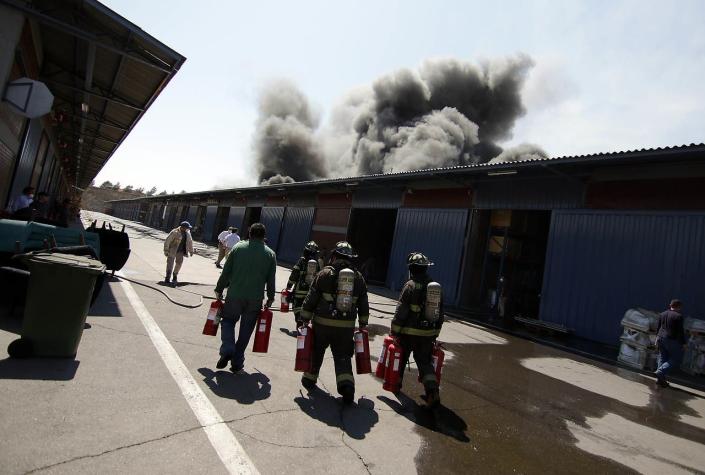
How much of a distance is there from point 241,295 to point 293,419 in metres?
1.60

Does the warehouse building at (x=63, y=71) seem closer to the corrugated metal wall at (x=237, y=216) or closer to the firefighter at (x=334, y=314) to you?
the firefighter at (x=334, y=314)

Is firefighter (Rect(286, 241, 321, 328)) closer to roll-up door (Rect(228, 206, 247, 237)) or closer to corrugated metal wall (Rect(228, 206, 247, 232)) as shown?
roll-up door (Rect(228, 206, 247, 237))

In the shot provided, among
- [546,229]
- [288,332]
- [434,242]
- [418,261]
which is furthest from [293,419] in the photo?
[546,229]

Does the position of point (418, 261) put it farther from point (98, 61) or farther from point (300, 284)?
point (98, 61)

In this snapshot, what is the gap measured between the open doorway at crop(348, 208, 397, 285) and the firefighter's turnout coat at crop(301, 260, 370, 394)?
14636 mm

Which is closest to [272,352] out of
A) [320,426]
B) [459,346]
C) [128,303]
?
[320,426]

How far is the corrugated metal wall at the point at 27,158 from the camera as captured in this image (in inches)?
399

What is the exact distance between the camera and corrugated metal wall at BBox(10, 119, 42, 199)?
1014cm

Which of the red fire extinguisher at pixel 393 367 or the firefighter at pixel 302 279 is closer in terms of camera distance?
the red fire extinguisher at pixel 393 367

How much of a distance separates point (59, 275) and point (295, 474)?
311 centimetres

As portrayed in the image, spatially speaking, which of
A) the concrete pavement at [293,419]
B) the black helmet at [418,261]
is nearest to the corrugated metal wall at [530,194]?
the concrete pavement at [293,419]

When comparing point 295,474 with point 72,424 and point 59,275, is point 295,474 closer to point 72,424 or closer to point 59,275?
point 72,424

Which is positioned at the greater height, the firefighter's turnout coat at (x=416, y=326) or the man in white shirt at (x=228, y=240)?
the man in white shirt at (x=228, y=240)

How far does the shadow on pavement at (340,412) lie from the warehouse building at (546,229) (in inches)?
334
